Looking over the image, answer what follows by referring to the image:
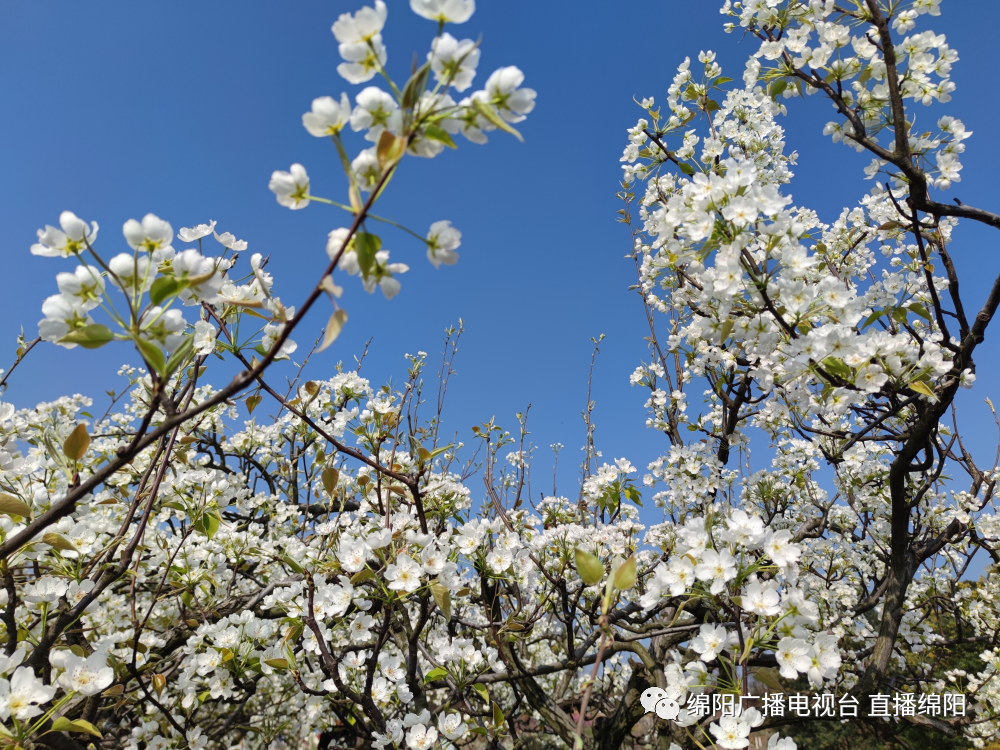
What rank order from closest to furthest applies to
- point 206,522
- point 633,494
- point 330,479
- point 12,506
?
point 12,506, point 330,479, point 206,522, point 633,494

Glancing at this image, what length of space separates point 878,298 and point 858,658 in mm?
3364

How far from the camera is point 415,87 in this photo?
74 cm

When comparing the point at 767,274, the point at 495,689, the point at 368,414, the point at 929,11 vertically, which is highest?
the point at 929,11

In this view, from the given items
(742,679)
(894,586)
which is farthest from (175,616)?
(894,586)

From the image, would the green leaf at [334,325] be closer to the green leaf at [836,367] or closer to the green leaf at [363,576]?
the green leaf at [363,576]

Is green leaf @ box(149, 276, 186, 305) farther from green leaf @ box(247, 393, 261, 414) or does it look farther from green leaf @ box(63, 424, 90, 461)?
green leaf @ box(247, 393, 261, 414)

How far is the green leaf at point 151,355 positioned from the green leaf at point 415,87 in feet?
1.78

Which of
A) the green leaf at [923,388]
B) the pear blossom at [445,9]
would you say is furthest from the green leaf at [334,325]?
the green leaf at [923,388]

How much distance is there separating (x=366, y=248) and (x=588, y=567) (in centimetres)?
68

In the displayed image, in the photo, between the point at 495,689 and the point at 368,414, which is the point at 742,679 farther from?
the point at 495,689

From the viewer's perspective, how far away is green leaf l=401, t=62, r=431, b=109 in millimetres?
733

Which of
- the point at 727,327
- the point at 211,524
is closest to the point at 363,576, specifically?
the point at 211,524

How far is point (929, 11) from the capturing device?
2.17m

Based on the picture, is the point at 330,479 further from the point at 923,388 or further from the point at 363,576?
the point at 923,388
